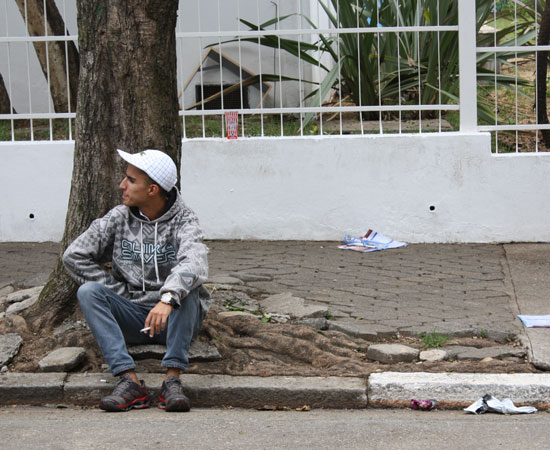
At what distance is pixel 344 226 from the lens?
756 cm

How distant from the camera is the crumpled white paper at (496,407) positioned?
4.05m

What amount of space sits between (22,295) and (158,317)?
6.17 feet

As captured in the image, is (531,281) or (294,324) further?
(531,281)

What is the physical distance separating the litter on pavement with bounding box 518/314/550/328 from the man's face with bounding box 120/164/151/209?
232cm

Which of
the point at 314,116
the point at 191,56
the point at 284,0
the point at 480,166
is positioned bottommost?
the point at 480,166

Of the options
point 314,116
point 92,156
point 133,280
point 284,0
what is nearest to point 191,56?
point 284,0

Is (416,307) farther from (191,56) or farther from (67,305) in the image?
(191,56)

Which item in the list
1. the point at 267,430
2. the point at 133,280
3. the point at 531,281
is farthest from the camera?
the point at 531,281

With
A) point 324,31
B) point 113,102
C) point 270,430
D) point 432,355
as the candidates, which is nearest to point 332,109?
point 324,31

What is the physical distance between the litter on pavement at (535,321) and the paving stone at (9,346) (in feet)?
9.37

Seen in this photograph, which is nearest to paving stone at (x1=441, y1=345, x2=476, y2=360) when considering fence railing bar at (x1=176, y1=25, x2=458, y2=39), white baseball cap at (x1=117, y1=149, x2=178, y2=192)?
white baseball cap at (x1=117, y1=149, x2=178, y2=192)

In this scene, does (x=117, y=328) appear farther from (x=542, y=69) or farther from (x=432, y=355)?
(x=542, y=69)

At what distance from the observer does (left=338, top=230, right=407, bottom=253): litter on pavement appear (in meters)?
7.34

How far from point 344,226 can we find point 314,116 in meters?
1.04
